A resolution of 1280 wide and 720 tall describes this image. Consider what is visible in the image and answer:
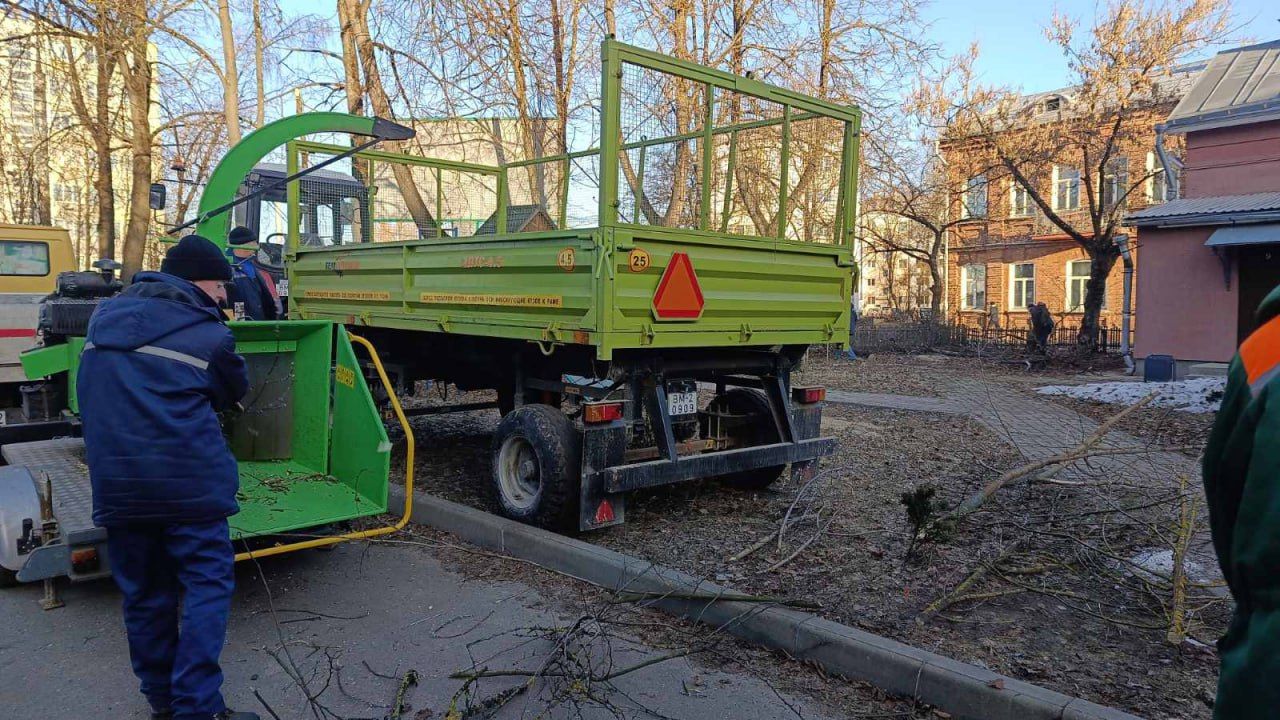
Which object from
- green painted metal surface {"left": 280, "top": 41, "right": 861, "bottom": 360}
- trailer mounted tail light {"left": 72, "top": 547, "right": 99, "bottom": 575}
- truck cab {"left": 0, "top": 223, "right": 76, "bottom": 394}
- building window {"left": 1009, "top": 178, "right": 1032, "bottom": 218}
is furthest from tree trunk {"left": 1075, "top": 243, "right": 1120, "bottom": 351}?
trailer mounted tail light {"left": 72, "top": 547, "right": 99, "bottom": 575}

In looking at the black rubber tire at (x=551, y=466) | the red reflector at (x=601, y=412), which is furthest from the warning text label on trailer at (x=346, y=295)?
the red reflector at (x=601, y=412)

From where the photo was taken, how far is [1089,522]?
17.4 ft

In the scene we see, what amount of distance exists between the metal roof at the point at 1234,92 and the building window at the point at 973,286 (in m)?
14.4

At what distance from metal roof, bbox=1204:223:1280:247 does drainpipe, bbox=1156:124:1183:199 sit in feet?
10.00

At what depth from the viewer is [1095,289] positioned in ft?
67.3

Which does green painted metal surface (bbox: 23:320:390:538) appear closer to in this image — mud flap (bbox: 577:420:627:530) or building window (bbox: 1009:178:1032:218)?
mud flap (bbox: 577:420:627:530)

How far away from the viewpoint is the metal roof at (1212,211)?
1520cm

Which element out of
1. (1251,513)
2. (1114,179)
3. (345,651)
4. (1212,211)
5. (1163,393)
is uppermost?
(1114,179)

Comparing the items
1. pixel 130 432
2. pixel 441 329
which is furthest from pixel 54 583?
pixel 441 329

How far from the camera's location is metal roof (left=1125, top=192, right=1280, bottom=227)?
15195mm

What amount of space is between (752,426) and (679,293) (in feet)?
5.52

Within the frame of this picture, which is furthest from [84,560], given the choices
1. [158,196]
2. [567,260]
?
[158,196]

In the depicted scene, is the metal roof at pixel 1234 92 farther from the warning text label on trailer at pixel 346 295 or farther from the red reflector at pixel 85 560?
the red reflector at pixel 85 560

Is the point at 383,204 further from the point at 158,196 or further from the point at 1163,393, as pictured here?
the point at 1163,393
